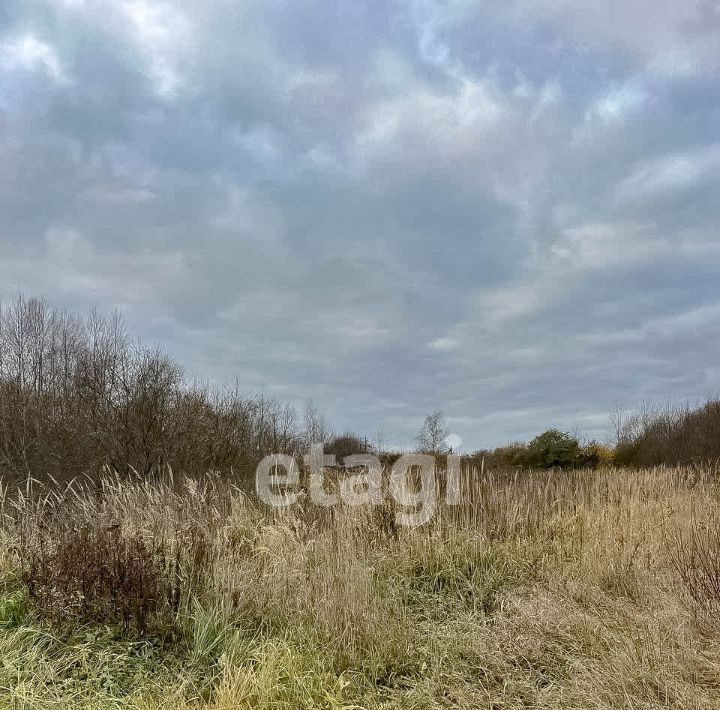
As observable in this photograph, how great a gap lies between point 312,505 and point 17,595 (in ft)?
11.1

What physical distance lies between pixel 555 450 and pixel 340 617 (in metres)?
17.2

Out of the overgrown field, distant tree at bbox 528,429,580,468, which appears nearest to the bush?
the overgrown field

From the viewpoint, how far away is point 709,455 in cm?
1512

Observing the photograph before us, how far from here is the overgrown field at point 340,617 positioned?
3.10m

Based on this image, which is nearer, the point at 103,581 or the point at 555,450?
the point at 103,581

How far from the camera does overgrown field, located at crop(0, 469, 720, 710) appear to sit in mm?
3098

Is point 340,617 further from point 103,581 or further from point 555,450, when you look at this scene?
point 555,450

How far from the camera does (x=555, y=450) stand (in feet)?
64.3

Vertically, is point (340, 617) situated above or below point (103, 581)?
below

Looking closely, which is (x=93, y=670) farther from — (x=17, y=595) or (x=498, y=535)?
(x=498, y=535)

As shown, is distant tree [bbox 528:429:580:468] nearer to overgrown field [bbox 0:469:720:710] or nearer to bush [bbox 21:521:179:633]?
overgrown field [bbox 0:469:720:710]

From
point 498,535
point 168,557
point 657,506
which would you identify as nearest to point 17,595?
point 168,557

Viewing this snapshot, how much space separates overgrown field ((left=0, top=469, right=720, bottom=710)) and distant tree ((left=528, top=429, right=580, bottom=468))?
550 inches

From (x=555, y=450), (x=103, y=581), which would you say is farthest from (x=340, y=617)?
(x=555, y=450)
